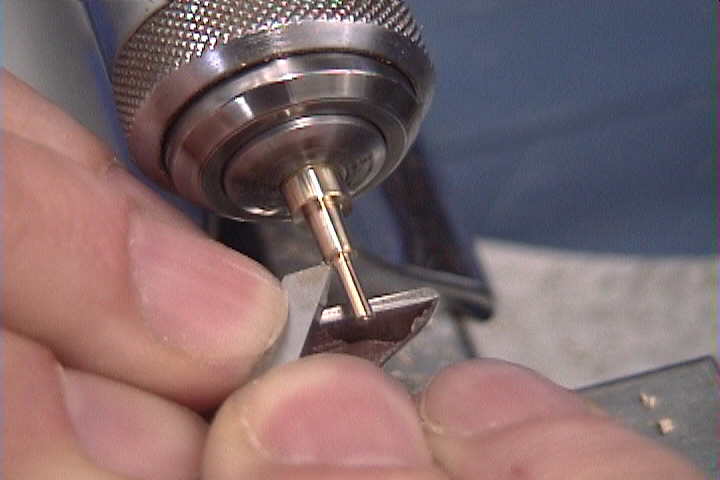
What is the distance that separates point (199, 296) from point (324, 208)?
9 cm

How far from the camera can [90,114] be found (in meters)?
0.64

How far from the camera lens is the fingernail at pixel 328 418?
408 mm

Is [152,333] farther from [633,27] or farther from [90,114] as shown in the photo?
[633,27]

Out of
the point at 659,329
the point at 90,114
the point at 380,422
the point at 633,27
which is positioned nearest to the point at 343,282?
the point at 380,422

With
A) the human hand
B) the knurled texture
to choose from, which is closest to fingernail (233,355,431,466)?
the human hand

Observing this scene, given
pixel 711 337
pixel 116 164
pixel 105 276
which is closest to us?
pixel 105 276

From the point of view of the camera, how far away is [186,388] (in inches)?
17.6

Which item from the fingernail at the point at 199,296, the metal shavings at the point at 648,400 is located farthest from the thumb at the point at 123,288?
the metal shavings at the point at 648,400

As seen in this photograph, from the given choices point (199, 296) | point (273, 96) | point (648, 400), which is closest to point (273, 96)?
point (273, 96)

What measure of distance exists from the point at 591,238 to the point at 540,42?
21 cm

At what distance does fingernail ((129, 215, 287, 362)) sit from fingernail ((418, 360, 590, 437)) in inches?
3.3

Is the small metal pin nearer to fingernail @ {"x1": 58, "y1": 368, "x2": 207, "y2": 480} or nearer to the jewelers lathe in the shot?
the jewelers lathe

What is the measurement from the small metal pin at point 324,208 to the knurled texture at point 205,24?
3.0 inches

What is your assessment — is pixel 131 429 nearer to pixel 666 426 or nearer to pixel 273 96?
pixel 273 96
